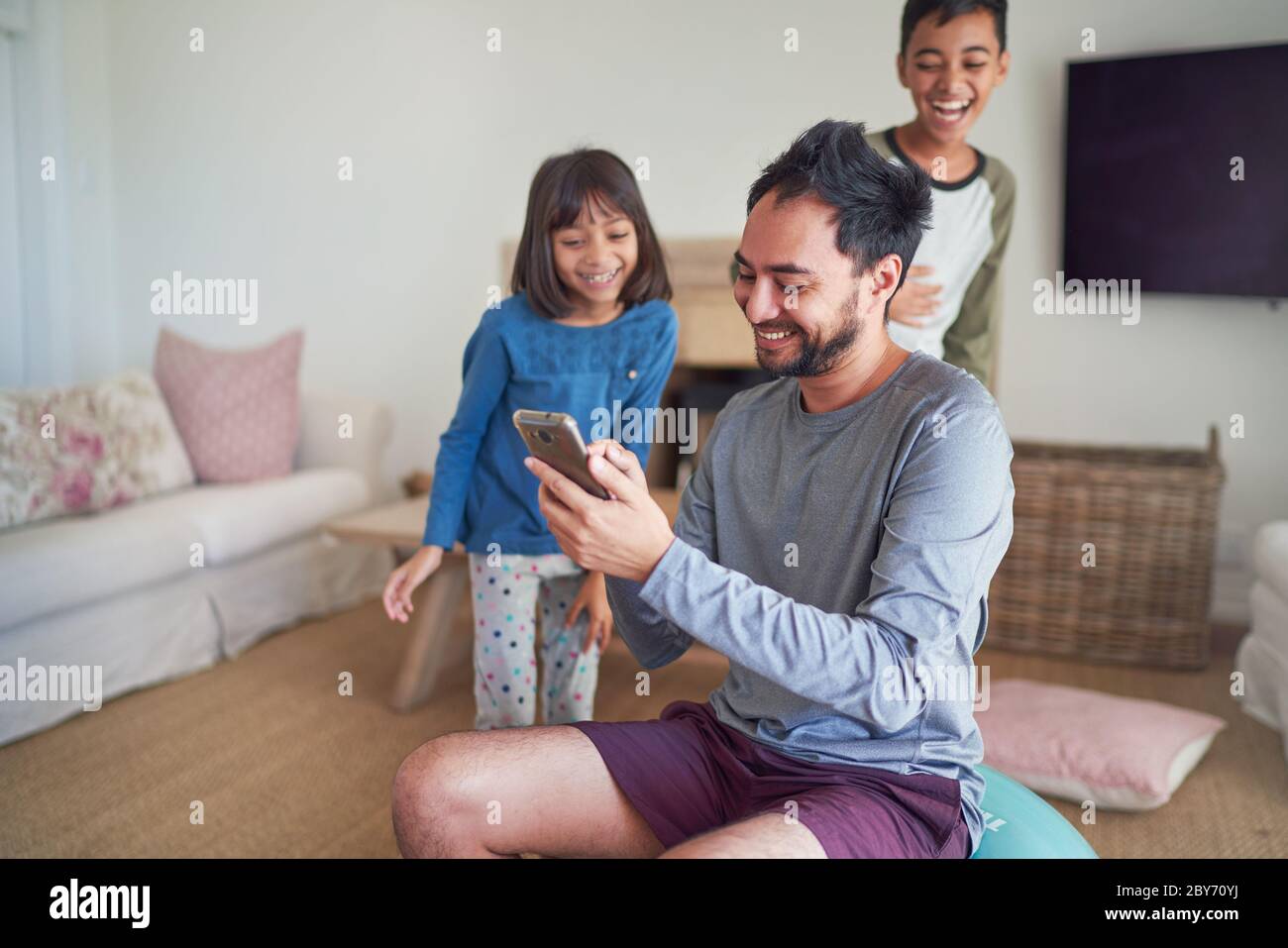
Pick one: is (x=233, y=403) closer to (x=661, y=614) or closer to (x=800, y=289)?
(x=661, y=614)

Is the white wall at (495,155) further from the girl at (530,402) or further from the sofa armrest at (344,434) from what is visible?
the girl at (530,402)

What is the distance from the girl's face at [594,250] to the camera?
158cm

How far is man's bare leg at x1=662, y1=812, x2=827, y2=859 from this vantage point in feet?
3.12

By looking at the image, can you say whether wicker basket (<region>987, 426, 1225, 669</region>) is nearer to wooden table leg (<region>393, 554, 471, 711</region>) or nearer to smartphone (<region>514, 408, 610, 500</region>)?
wooden table leg (<region>393, 554, 471, 711</region>)

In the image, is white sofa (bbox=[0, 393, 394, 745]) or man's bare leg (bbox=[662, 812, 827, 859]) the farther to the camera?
white sofa (bbox=[0, 393, 394, 745])

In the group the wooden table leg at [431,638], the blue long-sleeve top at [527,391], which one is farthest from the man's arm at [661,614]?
the wooden table leg at [431,638]

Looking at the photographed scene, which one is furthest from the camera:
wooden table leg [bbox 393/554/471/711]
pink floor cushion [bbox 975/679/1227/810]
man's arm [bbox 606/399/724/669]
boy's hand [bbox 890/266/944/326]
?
wooden table leg [bbox 393/554/471/711]

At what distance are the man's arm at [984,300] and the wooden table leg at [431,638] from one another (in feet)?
3.76

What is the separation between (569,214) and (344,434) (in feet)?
6.05

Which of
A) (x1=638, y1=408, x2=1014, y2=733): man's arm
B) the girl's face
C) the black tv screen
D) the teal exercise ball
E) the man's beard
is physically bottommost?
the teal exercise ball

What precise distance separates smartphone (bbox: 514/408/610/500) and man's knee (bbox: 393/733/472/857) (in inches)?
12.8

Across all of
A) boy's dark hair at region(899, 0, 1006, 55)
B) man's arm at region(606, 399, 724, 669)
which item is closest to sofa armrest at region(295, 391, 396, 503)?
boy's dark hair at region(899, 0, 1006, 55)
